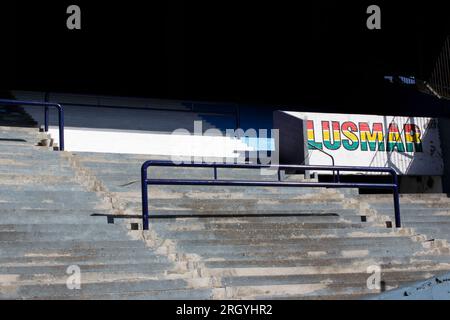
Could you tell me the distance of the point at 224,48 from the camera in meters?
16.8

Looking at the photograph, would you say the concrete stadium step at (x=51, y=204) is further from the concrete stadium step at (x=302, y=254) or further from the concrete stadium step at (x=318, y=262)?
the concrete stadium step at (x=318, y=262)

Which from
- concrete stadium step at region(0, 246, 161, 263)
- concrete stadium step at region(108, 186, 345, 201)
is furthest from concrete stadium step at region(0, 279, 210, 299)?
concrete stadium step at region(108, 186, 345, 201)

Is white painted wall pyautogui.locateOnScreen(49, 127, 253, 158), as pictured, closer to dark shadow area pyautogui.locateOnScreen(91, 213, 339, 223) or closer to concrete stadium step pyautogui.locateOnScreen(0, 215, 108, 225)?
dark shadow area pyautogui.locateOnScreen(91, 213, 339, 223)

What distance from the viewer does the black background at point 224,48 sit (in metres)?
14.8

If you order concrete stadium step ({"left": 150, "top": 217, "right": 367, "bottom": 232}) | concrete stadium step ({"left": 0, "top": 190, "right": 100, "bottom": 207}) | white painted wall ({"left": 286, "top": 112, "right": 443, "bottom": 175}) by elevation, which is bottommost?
concrete stadium step ({"left": 150, "top": 217, "right": 367, "bottom": 232})

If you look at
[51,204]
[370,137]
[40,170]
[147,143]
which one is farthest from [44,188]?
[370,137]

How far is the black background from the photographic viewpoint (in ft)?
48.5

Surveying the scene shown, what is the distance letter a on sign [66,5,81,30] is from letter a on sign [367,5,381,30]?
691 centimetres

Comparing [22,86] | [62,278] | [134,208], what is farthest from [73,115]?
[62,278]

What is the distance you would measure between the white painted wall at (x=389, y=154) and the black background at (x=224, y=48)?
1535 millimetres

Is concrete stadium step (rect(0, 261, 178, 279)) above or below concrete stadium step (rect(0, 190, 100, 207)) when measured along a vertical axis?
below

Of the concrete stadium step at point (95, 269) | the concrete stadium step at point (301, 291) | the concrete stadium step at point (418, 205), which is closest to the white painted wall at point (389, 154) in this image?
the concrete stadium step at point (418, 205)

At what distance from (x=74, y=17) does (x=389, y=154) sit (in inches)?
297
